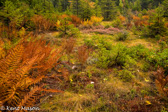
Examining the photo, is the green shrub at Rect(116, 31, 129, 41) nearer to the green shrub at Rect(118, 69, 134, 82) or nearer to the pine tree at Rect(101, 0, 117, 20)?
the green shrub at Rect(118, 69, 134, 82)

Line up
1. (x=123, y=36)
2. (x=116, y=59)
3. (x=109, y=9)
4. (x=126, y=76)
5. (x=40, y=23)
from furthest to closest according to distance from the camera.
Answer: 1. (x=109, y=9)
2. (x=40, y=23)
3. (x=123, y=36)
4. (x=116, y=59)
5. (x=126, y=76)

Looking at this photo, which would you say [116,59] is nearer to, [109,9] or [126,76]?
[126,76]

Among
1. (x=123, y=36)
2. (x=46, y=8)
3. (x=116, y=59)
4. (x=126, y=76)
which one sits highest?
(x=46, y=8)

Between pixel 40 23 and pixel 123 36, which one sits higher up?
pixel 40 23

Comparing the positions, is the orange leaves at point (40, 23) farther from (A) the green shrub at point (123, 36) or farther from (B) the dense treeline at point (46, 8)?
(A) the green shrub at point (123, 36)

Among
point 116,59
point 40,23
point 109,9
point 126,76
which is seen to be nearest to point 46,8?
point 40,23

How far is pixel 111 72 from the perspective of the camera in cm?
258

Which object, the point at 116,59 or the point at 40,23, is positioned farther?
the point at 40,23

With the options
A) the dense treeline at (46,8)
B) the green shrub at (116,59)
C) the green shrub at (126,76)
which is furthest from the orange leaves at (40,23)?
the green shrub at (126,76)

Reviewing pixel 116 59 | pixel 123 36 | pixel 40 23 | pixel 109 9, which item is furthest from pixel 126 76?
pixel 109 9

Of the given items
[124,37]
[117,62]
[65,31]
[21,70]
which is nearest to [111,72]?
[117,62]

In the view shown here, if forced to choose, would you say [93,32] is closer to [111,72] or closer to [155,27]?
[155,27]

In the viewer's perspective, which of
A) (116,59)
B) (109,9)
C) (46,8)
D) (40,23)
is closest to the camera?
(116,59)

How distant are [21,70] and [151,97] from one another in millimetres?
1954
